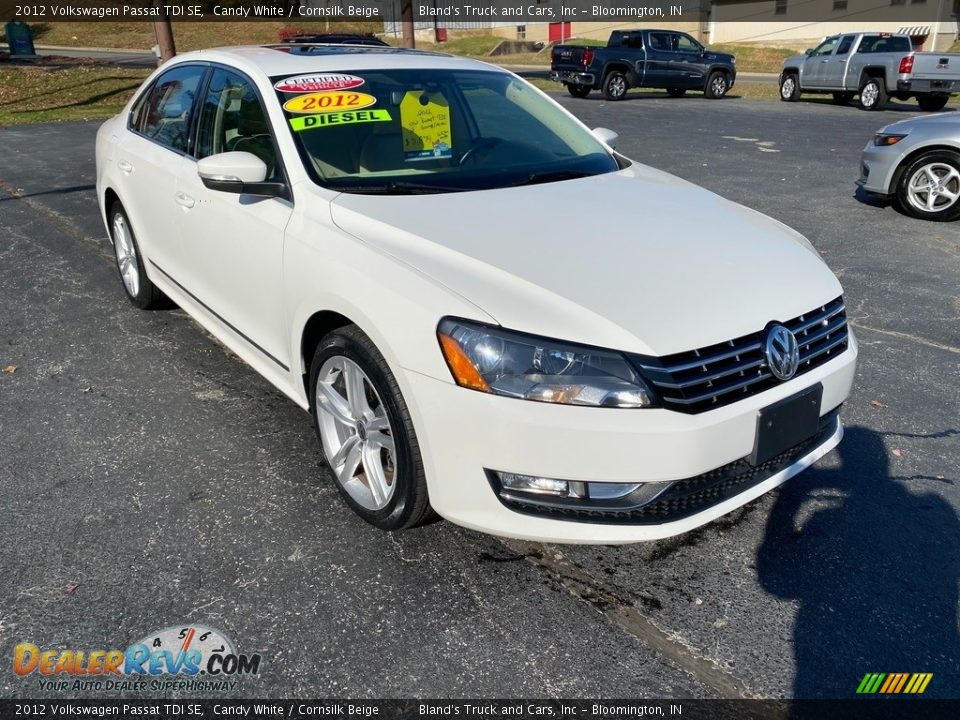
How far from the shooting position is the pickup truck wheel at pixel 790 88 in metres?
19.7

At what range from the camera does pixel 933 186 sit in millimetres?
7492

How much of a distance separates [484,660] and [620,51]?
1991 centimetres

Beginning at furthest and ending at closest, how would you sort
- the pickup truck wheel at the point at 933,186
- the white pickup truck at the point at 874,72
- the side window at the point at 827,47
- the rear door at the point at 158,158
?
the side window at the point at 827,47 → the white pickup truck at the point at 874,72 → the pickup truck wheel at the point at 933,186 → the rear door at the point at 158,158

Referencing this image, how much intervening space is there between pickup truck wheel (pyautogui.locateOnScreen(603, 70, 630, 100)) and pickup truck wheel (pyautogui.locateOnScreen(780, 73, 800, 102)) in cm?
394

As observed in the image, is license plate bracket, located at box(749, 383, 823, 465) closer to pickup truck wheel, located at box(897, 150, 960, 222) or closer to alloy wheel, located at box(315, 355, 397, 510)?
alloy wheel, located at box(315, 355, 397, 510)

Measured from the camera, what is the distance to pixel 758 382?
A: 8.16 feet

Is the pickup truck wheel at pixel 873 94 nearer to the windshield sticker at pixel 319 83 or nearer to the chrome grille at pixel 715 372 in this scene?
the windshield sticker at pixel 319 83

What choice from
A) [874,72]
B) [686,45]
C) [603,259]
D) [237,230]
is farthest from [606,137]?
[686,45]

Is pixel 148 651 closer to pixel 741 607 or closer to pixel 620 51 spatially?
pixel 741 607

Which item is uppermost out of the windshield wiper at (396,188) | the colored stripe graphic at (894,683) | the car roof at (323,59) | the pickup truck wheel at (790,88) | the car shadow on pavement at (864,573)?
the car roof at (323,59)

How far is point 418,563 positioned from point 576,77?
19.1 m

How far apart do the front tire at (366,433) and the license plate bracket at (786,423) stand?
3.55ft

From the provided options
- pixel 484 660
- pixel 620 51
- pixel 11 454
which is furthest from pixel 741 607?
pixel 620 51

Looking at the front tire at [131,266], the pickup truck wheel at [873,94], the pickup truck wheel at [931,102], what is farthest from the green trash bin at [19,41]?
the pickup truck wheel at [931,102]
